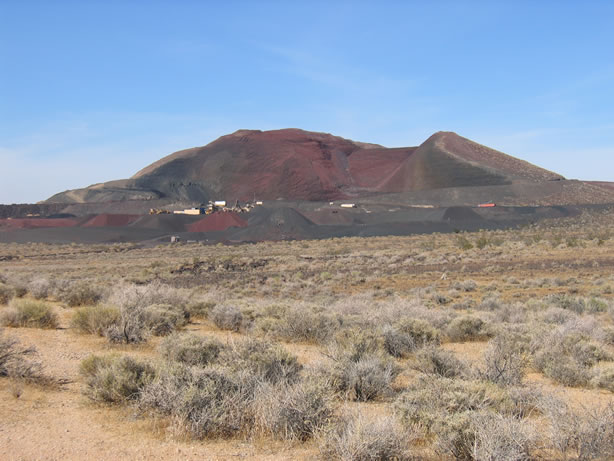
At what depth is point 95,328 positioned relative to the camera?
1003 centimetres

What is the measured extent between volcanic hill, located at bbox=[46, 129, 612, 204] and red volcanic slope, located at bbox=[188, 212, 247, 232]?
40.9 m

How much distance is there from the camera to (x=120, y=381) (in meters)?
6.01

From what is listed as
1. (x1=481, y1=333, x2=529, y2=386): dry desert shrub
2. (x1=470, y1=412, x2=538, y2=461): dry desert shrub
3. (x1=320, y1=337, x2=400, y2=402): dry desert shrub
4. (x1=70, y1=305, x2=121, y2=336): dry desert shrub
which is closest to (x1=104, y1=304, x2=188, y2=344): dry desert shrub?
(x1=70, y1=305, x2=121, y2=336): dry desert shrub

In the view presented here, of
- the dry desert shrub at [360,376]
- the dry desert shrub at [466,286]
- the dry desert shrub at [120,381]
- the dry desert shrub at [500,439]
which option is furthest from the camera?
the dry desert shrub at [466,286]

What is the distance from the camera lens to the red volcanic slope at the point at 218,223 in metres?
71.5

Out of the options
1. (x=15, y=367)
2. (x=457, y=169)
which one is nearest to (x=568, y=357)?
(x=15, y=367)

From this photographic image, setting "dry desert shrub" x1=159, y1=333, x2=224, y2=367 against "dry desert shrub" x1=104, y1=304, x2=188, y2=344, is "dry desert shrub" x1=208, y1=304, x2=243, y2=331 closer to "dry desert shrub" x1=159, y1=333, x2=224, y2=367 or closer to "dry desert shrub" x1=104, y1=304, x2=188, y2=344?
"dry desert shrub" x1=104, y1=304, x2=188, y2=344

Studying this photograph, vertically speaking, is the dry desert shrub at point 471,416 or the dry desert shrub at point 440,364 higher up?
the dry desert shrub at point 471,416

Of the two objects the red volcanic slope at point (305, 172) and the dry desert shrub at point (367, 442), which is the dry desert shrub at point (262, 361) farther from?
the red volcanic slope at point (305, 172)

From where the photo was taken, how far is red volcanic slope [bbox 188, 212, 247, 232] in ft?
235

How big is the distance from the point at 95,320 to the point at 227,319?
2661 mm

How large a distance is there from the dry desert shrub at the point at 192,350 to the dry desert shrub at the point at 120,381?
0.80m

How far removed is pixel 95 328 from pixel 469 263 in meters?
24.8

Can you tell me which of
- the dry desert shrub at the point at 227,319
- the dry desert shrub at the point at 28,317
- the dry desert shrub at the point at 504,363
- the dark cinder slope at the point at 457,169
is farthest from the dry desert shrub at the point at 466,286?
the dark cinder slope at the point at 457,169
